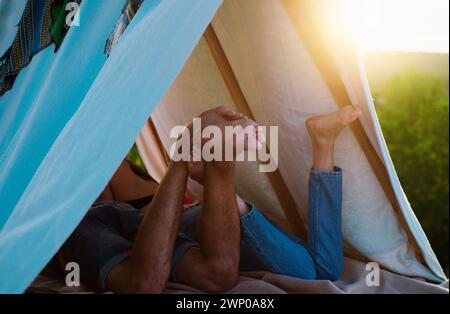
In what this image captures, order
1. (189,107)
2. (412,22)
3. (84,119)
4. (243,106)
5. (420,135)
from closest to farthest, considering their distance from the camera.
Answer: (84,119)
(243,106)
(189,107)
(412,22)
(420,135)

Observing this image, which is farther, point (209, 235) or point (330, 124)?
point (330, 124)

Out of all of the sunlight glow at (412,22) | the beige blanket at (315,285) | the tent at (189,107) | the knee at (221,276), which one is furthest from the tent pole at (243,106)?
the sunlight glow at (412,22)

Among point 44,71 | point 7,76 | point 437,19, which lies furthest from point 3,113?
point 437,19

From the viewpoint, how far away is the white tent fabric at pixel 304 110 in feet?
5.89

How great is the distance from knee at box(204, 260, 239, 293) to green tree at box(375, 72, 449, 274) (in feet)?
26.1

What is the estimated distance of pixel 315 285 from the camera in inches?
66.7

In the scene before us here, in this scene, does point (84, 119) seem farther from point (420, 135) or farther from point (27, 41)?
point (420, 135)

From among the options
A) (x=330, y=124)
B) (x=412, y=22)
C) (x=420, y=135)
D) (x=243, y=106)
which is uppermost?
(x=412, y=22)

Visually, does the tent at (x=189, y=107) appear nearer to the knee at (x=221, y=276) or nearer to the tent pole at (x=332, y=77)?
the tent pole at (x=332, y=77)

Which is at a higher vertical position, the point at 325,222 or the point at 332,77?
the point at 332,77

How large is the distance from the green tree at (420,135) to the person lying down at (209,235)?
7.72 meters

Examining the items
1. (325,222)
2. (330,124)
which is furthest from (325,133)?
(325,222)

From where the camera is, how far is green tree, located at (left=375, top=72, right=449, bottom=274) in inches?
364

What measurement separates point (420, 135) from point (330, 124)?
8.53m
